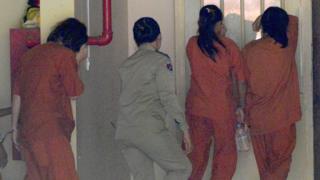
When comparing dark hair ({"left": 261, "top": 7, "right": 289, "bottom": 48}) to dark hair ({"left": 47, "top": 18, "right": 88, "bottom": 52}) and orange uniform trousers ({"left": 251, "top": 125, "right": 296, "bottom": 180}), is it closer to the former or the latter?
orange uniform trousers ({"left": 251, "top": 125, "right": 296, "bottom": 180})

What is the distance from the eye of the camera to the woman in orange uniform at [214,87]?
4.53 m

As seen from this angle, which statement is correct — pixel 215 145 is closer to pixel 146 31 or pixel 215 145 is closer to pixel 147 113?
pixel 147 113

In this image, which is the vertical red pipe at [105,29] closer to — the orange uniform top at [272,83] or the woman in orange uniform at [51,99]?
the woman in orange uniform at [51,99]

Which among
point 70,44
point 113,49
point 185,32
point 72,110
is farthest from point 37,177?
point 185,32

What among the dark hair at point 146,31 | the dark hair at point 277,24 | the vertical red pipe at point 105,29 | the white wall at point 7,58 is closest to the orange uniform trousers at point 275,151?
the dark hair at point 277,24

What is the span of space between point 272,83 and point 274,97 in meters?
0.10

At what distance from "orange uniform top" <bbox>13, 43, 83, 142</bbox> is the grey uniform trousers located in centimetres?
45

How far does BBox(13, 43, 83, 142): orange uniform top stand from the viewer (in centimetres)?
389

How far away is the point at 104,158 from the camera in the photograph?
499 cm

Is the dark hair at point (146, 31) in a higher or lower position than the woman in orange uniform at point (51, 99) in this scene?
higher

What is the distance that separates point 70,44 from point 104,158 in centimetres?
127

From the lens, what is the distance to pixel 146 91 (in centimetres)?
413

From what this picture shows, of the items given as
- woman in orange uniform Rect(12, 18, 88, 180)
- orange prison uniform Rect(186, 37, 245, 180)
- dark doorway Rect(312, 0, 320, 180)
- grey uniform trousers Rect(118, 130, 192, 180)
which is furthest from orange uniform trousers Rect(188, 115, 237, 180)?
woman in orange uniform Rect(12, 18, 88, 180)

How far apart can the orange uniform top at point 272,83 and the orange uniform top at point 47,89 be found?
135cm
